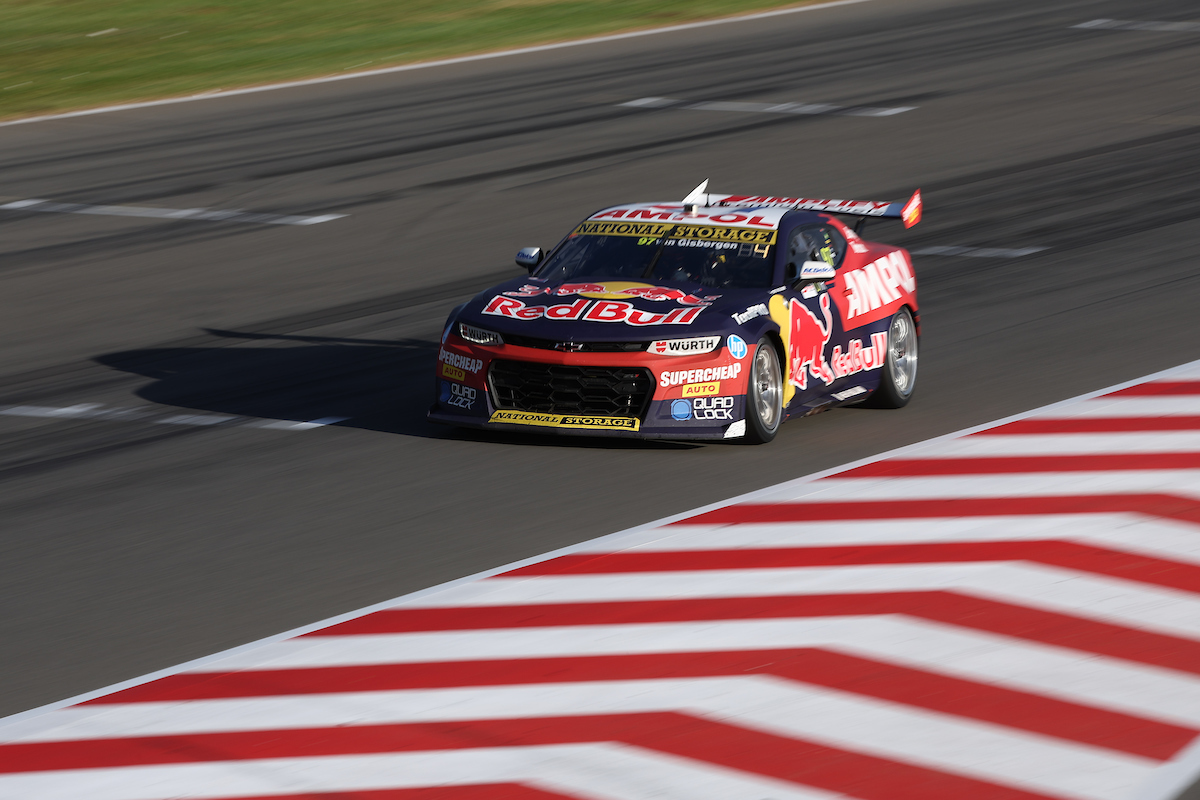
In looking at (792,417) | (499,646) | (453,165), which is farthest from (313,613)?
(453,165)

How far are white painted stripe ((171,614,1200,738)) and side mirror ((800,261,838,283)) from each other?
3.63m

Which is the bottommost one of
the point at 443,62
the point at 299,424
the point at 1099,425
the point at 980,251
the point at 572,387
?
the point at 980,251

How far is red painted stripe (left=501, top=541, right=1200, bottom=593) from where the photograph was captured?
886 cm

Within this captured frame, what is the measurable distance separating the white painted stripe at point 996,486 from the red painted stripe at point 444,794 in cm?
399

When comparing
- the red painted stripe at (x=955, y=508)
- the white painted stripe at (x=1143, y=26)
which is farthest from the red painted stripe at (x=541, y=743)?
the white painted stripe at (x=1143, y=26)

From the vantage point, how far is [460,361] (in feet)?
36.9

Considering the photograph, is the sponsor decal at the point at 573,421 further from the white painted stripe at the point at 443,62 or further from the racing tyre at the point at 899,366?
the white painted stripe at the point at 443,62

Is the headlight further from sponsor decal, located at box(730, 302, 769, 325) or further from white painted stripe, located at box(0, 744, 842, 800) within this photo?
white painted stripe, located at box(0, 744, 842, 800)

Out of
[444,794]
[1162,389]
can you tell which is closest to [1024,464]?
[1162,389]

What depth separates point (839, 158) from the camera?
23.0 meters

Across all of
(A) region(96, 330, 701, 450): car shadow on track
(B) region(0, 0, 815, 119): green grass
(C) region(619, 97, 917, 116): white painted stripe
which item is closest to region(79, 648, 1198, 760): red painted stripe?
(A) region(96, 330, 701, 450): car shadow on track

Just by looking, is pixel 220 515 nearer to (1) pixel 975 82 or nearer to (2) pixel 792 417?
(2) pixel 792 417

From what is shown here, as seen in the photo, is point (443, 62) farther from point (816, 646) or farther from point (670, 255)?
point (816, 646)

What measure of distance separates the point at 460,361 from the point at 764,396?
6.11 feet
